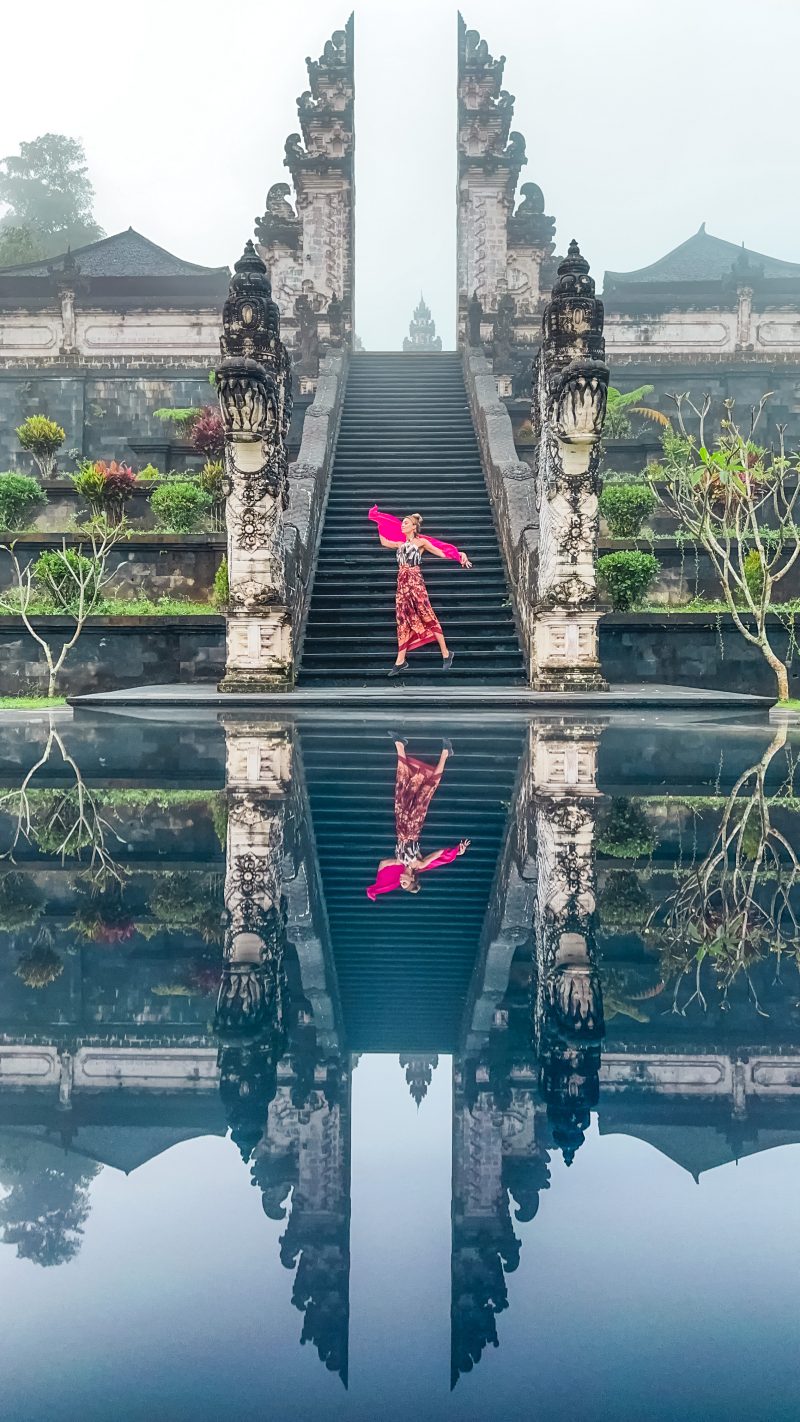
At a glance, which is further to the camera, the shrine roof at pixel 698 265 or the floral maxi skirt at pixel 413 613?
the shrine roof at pixel 698 265

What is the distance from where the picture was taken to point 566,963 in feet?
8.45

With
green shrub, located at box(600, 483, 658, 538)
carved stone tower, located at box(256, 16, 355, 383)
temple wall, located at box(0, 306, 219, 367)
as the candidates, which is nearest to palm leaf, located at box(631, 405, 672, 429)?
green shrub, located at box(600, 483, 658, 538)

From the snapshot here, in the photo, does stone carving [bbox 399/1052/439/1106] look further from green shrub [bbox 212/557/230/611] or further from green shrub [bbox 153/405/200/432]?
green shrub [bbox 153/405/200/432]

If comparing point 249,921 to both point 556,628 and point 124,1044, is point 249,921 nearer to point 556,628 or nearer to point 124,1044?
point 124,1044

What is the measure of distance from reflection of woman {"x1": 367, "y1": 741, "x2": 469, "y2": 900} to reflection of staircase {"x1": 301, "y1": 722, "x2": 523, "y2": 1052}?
0.12 ft

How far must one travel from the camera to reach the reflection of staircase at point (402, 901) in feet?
7.50

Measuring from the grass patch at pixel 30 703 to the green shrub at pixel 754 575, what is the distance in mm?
7833

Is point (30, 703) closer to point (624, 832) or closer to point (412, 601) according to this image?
point (412, 601)

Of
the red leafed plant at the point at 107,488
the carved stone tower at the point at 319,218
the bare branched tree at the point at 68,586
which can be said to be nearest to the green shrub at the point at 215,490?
the red leafed plant at the point at 107,488

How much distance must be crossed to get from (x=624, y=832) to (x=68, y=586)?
452 inches

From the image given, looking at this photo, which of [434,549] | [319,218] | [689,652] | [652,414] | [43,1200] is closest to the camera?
[43,1200]

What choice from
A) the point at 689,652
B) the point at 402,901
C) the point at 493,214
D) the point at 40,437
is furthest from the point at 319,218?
the point at 402,901

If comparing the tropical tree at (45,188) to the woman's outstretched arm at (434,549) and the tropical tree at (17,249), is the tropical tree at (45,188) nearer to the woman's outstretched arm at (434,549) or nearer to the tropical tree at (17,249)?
the tropical tree at (17,249)

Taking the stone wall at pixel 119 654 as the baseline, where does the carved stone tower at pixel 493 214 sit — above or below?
above
